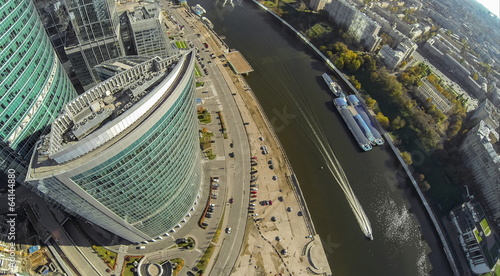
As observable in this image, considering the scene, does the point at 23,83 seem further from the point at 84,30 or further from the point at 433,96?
the point at 433,96

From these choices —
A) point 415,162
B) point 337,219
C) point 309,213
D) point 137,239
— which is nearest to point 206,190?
point 137,239

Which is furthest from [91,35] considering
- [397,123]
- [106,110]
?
[397,123]

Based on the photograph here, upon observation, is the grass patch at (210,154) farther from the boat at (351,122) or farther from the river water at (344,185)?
the boat at (351,122)

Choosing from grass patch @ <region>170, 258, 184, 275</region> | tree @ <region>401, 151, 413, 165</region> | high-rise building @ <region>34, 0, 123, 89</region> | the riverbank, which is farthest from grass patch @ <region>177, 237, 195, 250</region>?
tree @ <region>401, 151, 413, 165</region>

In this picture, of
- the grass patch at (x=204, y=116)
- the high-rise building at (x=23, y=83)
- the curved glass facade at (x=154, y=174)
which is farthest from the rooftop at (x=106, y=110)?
the grass patch at (x=204, y=116)

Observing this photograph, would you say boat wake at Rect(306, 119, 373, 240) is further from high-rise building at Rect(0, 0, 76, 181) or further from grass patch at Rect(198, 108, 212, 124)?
high-rise building at Rect(0, 0, 76, 181)

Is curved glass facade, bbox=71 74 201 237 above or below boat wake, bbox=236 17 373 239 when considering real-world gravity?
above
